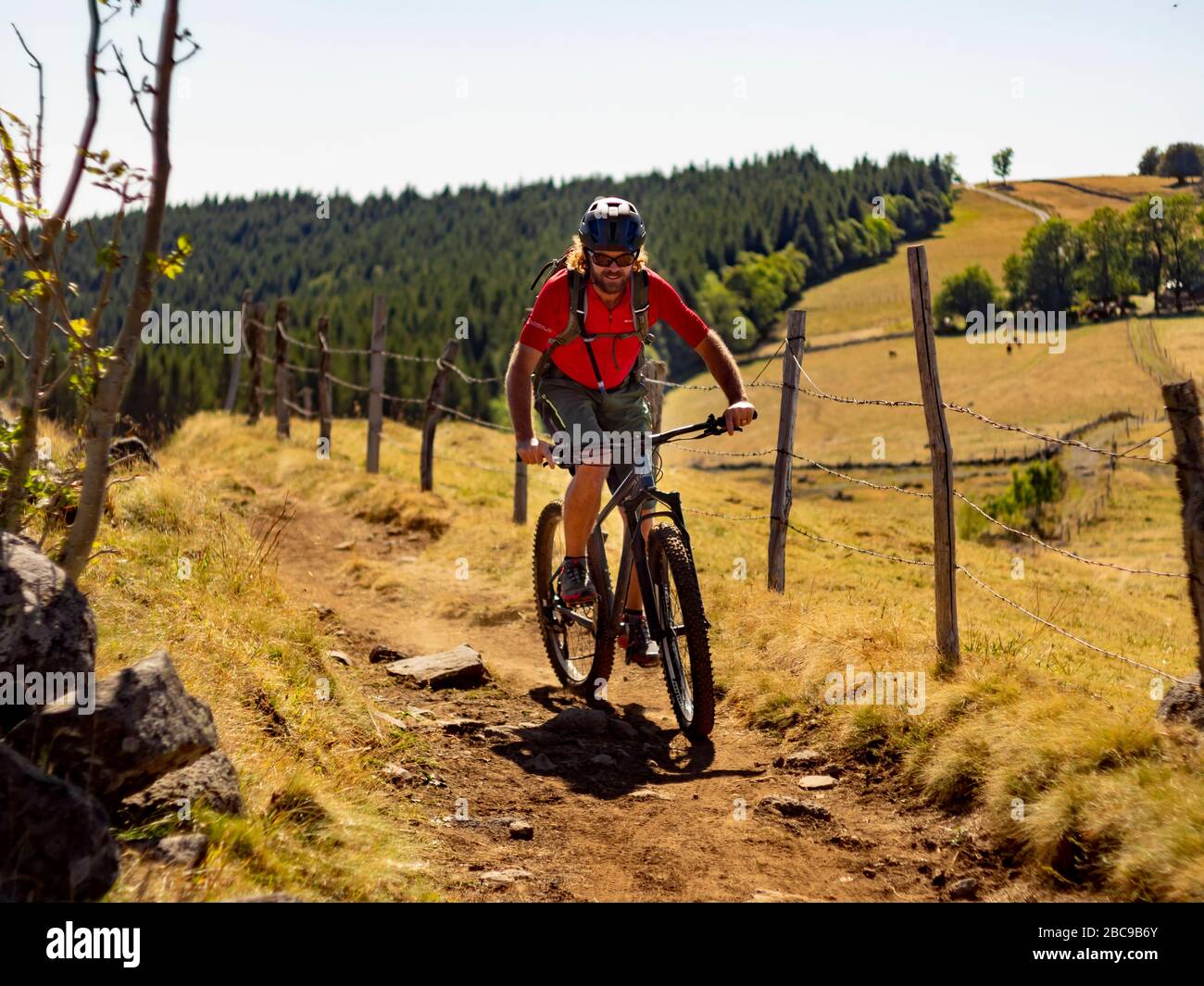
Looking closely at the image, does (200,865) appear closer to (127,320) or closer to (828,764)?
(127,320)

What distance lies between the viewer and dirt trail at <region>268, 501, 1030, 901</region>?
4059 mm

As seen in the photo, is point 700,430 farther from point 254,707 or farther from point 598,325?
point 254,707

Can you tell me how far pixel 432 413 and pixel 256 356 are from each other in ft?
24.7

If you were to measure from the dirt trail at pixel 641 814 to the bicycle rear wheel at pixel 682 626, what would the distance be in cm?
23

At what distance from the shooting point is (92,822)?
120 inches

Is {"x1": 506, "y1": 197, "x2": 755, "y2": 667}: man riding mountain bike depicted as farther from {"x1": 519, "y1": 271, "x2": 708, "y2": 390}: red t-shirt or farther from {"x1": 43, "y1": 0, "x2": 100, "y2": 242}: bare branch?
{"x1": 43, "y1": 0, "x2": 100, "y2": 242}: bare branch

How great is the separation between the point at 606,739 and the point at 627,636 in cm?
59

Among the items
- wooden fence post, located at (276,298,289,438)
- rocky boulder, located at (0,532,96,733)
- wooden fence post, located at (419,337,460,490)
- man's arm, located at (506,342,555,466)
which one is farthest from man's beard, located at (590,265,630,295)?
wooden fence post, located at (276,298,289,438)

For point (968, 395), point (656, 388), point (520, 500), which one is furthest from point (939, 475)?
point (968, 395)

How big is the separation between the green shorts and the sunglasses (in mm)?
704

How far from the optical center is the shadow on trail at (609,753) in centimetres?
529

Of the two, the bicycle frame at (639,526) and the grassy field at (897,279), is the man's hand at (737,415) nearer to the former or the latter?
the bicycle frame at (639,526)

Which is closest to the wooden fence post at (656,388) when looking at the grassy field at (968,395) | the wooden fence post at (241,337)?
the wooden fence post at (241,337)
